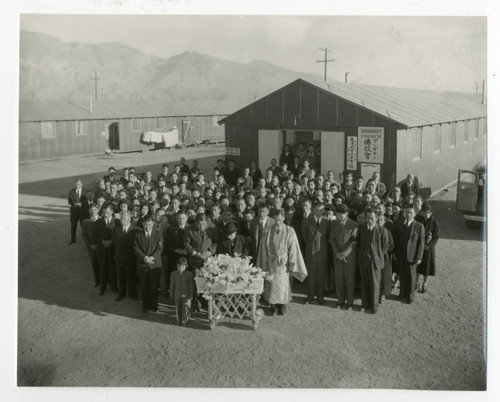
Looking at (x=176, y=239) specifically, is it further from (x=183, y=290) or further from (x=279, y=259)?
(x=279, y=259)

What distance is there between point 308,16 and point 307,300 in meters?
4.95

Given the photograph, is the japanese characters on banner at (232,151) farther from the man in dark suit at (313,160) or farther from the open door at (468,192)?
the open door at (468,192)

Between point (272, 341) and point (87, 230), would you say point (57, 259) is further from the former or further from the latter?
point (272, 341)

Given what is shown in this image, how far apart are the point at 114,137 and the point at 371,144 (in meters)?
23.9

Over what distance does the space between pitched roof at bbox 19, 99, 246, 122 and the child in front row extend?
21258 millimetres

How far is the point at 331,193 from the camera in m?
11.5

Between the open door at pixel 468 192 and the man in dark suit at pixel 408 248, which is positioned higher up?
the open door at pixel 468 192

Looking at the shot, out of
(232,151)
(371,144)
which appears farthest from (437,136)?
(232,151)

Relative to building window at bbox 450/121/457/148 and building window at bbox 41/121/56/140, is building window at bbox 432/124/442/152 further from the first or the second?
building window at bbox 41/121/56/140

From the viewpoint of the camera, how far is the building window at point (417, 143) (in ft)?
55.7

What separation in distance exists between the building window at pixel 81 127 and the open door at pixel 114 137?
7.64ft

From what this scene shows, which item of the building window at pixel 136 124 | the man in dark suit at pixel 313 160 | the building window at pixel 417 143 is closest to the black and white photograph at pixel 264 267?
the building window at pixel 417 143

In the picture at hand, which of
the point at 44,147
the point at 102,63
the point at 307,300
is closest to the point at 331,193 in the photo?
the point at 307,300

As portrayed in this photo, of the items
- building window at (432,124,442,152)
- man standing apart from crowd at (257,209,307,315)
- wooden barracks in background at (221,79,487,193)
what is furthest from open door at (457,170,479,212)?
man standing apart from crowd at (257,209,307,315)
